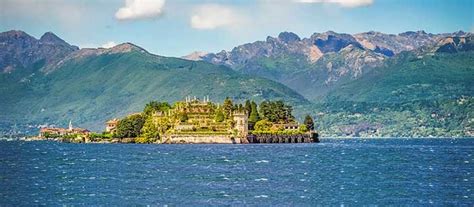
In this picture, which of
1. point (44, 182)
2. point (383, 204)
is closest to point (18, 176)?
point (44, 182)

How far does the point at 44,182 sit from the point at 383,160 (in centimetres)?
7637

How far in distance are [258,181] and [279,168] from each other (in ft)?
84.6

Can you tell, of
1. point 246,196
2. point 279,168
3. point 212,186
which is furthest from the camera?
point 279,168

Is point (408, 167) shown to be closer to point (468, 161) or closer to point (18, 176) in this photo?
point (468, 161)

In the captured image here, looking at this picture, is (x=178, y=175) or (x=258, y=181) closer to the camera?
(x=258, y=181)

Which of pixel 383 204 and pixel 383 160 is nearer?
→ pixel 383 204

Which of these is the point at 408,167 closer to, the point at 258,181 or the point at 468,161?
the point at 468,161

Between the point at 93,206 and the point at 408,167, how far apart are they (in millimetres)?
72112

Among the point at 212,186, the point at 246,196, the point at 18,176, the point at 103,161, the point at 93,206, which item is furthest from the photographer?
the point at 103,161

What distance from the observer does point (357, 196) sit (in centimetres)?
9931

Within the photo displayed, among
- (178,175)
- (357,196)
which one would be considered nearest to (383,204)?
(357,196)

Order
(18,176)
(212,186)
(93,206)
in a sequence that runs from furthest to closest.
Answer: (18,176) < (212,186) < (93,206)

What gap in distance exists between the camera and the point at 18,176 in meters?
127

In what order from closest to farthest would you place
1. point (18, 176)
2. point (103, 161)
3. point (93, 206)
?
1. point (93, 206)
2. point (18, 176)
3. point (103, 161)
